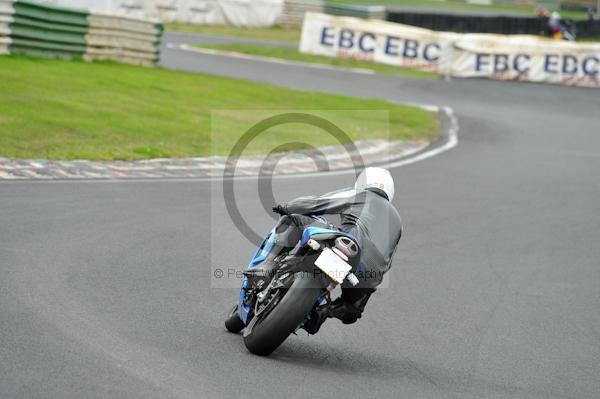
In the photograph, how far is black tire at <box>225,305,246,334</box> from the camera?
7176 mm

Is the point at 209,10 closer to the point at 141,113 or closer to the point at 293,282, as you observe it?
the point at 141,113

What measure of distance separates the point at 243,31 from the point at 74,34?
19.3 m

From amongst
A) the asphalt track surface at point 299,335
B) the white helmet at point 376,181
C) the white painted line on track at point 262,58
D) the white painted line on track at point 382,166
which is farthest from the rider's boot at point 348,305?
the white painted line on track at point 262,58

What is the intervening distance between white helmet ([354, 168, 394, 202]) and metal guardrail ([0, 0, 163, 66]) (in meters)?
15.5

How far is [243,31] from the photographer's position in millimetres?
42188

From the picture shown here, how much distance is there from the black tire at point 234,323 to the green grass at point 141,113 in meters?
7.18

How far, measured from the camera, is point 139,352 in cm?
640

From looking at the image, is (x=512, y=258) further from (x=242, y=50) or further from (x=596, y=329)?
(x=242, y=50)

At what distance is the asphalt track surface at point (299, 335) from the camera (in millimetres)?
6188

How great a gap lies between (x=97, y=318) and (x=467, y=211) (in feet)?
24.0

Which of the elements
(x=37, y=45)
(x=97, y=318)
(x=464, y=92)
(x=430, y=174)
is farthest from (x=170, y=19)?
(x=97, y=318)

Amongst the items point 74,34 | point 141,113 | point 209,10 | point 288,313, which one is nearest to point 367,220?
point 288,313

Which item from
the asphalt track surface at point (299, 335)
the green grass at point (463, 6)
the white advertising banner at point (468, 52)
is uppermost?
the asphalt track surface at point (299, 335)

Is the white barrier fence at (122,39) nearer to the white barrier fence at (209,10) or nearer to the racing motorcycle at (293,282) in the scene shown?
the white barrier fence at (209,10)
